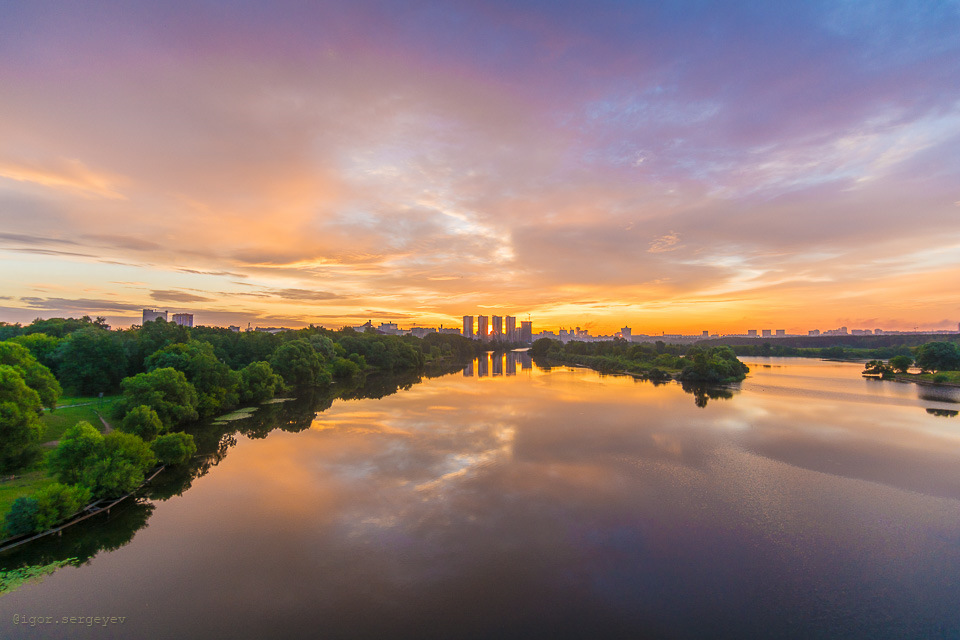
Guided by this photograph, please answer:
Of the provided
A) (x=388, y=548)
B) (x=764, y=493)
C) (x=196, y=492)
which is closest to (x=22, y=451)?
(x=196, y=492)

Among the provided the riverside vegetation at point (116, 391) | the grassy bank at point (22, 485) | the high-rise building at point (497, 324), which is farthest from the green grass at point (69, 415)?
the high-rise building at point (497, 324)

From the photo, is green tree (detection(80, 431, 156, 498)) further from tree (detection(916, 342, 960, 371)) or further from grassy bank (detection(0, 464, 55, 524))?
tree (detection(916, 342, 960, 371))

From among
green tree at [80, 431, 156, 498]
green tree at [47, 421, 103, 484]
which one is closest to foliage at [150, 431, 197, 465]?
green tree at [80, 431, 156, 498]

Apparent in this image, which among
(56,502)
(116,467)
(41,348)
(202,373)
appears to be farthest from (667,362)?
(41,348)

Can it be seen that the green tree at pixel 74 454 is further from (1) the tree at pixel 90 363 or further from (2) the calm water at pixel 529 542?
(1) the tree at pixel 90 363

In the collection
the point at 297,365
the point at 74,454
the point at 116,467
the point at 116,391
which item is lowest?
the point at 116,467

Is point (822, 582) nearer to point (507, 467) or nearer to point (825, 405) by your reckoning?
point (507, 467)

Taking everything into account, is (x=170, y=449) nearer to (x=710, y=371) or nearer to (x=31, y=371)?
(x=31, y=371)
